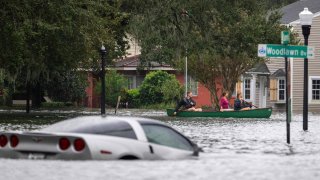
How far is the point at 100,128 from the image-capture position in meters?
16.4

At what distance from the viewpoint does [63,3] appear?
42000 mm

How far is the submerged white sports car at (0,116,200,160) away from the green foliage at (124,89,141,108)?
57.2 meters

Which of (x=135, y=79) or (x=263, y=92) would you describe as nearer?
(x=263, y=92)

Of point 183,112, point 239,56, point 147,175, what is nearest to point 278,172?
point 147,175

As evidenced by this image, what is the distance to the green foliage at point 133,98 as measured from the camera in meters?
74.6

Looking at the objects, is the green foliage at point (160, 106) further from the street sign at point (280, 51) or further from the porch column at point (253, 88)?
the street sign at point (280, 51)

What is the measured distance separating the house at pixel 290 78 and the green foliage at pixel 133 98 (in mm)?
8401

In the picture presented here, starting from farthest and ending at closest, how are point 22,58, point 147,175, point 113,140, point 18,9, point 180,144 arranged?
1. point 22,58
2. point 18,9
3. point 180,144
4. point 113,140
5. point 147,175

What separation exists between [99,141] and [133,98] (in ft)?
194

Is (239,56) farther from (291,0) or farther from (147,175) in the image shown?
(291,0)

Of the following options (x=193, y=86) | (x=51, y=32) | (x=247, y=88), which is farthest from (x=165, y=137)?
(x=247, y=88)

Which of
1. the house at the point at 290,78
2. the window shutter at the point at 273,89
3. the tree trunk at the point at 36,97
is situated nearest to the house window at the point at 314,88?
the house at the point at 290,78

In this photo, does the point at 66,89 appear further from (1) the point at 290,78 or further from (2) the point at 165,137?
(2) the point at 165,137

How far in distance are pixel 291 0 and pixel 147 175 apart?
103523 mm
